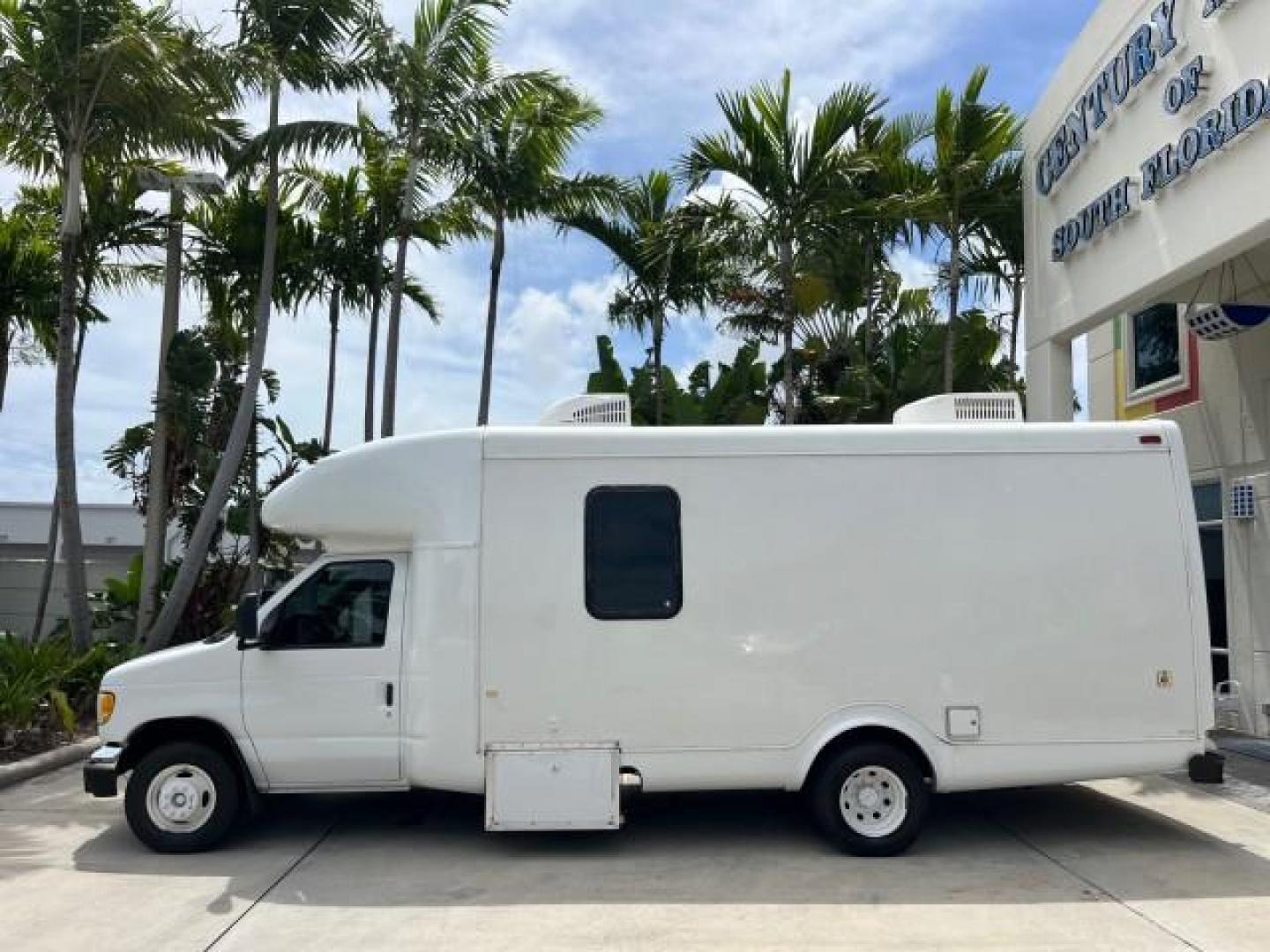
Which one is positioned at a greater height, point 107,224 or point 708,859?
point 107,224

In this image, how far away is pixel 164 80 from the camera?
1238cm

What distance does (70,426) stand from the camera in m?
13.2

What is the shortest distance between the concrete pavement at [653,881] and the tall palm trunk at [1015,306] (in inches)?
389

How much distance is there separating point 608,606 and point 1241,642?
324 inches

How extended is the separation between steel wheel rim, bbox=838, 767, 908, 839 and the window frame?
121 inches

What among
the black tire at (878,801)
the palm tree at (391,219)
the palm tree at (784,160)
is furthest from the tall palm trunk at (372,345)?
the black tire at (878,801)

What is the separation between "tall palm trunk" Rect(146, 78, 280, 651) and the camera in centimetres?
1352

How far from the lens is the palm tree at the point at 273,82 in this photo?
13.2 metres

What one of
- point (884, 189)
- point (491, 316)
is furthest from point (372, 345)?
point (884, 189)

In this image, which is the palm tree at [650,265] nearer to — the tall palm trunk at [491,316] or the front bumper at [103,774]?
the tall palm trunk at [491,316]

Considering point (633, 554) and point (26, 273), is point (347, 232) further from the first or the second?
point (633, 554)

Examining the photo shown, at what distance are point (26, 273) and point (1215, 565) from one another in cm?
1591

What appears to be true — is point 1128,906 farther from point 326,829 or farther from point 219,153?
point 219,153

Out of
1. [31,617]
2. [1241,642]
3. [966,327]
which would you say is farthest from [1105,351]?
[31,617]
